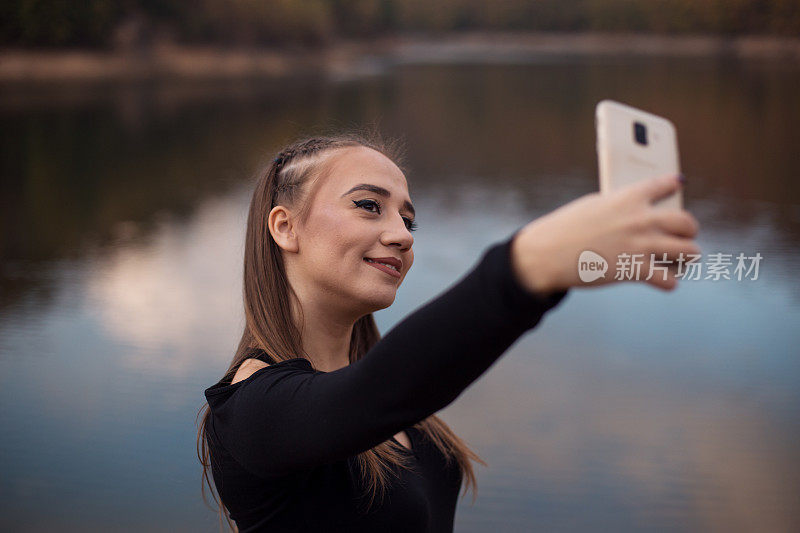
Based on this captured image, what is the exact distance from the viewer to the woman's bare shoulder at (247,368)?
A: 1.02m

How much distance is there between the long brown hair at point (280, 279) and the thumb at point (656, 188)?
0.66 meters

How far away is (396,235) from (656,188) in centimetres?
54

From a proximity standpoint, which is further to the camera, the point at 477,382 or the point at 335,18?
the point at 335,18

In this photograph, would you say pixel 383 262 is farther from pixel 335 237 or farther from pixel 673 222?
pixel 673 222

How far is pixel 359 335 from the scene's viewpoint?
1448mm

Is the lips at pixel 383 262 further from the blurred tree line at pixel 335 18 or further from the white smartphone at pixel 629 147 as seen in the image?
the blurred tree line at pixel 335 18

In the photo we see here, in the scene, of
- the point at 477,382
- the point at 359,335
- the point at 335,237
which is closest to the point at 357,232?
the point at 335,237

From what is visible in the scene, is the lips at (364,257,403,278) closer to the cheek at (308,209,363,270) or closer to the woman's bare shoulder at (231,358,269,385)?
the cheek at (308,209,363,270)

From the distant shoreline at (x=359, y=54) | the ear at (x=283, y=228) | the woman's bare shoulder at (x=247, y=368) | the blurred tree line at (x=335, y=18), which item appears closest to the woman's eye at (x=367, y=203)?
the ear at (x=283, y=228)

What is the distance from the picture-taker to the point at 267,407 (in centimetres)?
83

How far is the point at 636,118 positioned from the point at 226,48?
35.9 m

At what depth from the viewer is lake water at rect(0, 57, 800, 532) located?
14.5 feet

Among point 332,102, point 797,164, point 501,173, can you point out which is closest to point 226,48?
point 332,102

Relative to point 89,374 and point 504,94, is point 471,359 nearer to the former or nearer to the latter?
point 89,374
